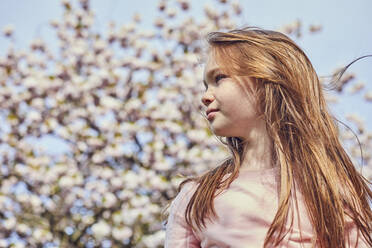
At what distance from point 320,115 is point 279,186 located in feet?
0.75

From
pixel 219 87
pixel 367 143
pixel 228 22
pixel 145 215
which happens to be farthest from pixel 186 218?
pixel 367 143

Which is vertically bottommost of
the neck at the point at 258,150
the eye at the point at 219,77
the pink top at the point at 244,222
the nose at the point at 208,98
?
the pink top at the point at 244,222

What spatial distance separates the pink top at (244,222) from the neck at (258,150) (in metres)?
0.03

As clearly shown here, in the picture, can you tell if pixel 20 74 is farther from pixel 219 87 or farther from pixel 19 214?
pixel 219 87

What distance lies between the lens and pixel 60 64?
239 inches

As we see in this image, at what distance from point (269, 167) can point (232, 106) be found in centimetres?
17

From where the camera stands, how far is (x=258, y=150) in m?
1.33

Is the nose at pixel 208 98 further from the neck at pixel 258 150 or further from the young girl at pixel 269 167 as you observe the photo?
the neck at pixel 258 150

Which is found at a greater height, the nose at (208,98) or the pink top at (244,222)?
the nose at (208,98)

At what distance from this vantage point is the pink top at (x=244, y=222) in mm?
1192

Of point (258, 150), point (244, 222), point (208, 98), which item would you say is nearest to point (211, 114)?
point (208, 98)

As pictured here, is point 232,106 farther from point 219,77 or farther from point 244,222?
point 244,222

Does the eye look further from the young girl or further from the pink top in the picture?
the pink top

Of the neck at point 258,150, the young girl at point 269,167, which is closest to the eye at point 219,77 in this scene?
the young girl at point 269,167
